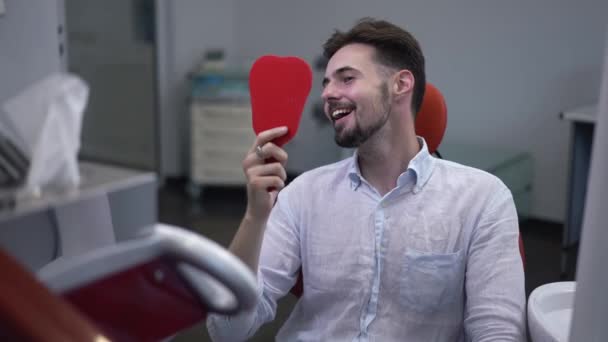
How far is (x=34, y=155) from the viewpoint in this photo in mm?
584

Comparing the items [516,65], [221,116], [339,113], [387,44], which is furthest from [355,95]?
[221,116]

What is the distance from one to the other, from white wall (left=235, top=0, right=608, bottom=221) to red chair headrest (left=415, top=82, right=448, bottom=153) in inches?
69.6

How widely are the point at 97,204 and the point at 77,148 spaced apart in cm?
8

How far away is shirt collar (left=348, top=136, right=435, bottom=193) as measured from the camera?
1.46 metres

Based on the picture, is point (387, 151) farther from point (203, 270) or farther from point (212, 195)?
point (212, 195)

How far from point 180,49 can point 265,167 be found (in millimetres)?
3468

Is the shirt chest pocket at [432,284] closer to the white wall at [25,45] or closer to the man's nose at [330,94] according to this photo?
the man's nose at [330,94]

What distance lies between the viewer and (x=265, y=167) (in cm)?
108

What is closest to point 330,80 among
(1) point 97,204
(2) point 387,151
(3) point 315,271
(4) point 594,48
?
(2) point 387,151

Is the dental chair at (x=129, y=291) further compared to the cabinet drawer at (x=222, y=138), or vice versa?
the cabinet drawer at (x=222, y=138)

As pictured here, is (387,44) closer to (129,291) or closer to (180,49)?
(129,291)

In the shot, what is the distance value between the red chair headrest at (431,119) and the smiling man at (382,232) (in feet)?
0.34

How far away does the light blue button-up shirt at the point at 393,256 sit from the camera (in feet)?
4.48

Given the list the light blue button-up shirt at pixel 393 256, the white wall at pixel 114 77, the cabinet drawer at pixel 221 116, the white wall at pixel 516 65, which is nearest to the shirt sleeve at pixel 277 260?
the light blue button-up shirt at pixel 393 256
